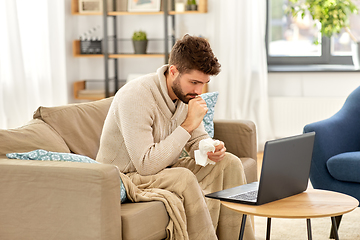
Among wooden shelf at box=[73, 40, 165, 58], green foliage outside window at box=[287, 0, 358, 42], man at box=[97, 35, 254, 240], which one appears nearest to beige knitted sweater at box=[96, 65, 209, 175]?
man at box=[97, 35, 254, 240]

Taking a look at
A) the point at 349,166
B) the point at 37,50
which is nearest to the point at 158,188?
the point at 349,166

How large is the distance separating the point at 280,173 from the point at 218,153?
0.45 meters

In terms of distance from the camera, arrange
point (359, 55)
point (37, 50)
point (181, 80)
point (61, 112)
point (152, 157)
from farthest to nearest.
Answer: point (359, 55), point (37, 50), point (61, 112), point (181, 80), point (152, 157)

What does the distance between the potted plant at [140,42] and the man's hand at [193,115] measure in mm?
2660

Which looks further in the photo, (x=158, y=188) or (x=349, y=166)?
(x=349, y=166)

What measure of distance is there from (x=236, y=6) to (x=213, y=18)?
0.79 feet

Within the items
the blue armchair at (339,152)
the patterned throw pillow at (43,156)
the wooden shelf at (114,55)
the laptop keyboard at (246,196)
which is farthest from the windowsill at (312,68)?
the patterned throw pillow at (43,156)

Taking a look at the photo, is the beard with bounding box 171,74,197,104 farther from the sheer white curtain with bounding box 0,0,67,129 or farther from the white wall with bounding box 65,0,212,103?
the white wall with bounding box 65,0,212,103

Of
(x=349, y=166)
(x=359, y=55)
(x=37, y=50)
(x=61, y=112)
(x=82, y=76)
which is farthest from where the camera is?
(x=82, y=76)

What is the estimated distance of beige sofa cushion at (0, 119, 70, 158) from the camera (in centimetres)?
195

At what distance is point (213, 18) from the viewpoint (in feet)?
15.5

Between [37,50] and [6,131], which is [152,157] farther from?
[37,50]

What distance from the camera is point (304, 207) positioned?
167cm

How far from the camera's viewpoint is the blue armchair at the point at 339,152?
104 inches
